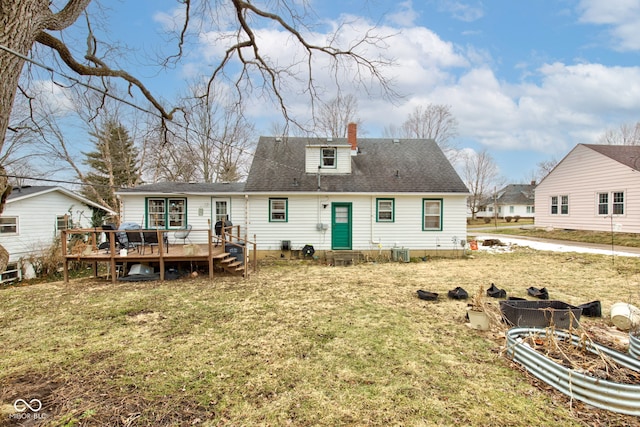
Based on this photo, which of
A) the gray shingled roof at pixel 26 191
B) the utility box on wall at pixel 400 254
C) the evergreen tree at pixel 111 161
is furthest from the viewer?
the evergreen tree at pixel 111 161

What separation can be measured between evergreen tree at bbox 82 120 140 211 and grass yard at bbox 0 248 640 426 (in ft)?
57.6

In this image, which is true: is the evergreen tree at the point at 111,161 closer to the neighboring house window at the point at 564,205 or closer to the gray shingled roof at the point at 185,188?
the gray shingled roof at the point at 185,188

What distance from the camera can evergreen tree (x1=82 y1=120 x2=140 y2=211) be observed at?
2222cm

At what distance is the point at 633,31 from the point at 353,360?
16.0m

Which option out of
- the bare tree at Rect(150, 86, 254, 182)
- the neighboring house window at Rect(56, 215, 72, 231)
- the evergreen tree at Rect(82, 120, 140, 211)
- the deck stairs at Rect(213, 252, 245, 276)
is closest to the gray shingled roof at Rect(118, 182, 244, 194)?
the deck stairs at Rect(213, 252, 245, 276)

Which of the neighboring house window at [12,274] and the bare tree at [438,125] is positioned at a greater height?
the bare tree at [438,125]

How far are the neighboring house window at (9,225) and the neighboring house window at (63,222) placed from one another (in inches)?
76.1

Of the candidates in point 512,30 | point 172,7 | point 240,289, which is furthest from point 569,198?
point 172,7

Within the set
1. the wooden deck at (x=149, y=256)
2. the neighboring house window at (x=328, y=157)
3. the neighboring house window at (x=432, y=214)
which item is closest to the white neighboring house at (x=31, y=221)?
the wooden deck at (x=149, y=256)

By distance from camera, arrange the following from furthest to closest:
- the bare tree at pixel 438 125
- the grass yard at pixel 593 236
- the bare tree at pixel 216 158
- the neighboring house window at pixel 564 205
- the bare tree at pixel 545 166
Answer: the bare tree at pixel 545 166 → the bare tree at pixel 438 125 → the bare tree at pixel 216 158 → the neighboring house window at pixel 564 205 → the grass yard at pixel 593 236

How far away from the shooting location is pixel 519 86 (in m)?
18.1

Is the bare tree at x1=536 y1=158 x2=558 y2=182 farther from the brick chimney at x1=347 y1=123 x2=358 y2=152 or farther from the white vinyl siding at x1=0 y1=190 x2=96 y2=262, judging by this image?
the white vinyl siding at x1=0 y1=190 x2=96 y2=262

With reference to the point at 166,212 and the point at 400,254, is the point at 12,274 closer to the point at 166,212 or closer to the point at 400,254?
the point at 166,212

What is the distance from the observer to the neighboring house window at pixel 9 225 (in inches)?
534
